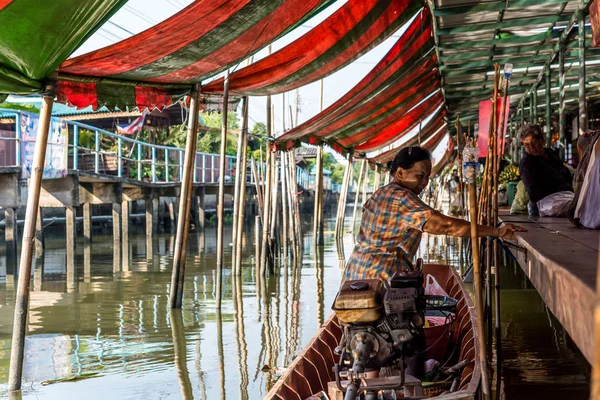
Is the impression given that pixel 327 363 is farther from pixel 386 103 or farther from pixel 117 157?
pixel 117 157

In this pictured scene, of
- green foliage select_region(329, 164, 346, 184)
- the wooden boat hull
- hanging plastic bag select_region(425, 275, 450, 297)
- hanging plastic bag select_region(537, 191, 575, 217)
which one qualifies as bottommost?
the wooden boat hull

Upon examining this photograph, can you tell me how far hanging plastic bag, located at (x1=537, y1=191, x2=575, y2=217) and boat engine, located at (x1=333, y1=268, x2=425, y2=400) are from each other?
2934 mm

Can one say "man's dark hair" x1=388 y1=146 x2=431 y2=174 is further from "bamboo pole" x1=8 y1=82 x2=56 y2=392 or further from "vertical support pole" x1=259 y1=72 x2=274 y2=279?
"vertical support pole" x1=259 y1=72 x2=274 y2=279

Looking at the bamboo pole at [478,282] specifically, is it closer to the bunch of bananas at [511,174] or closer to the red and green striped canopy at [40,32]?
the red and green striped canopy at [40,32]

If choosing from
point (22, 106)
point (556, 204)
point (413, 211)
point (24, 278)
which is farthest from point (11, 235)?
point (413, 211)

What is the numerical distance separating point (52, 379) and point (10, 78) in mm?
2159

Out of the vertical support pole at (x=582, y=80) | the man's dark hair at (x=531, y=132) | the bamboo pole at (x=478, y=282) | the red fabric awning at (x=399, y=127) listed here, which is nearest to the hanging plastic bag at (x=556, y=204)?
the man's dark hair at (x=531, y=132)

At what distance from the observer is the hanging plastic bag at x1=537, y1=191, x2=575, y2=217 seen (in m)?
5.80

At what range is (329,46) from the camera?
7016mm

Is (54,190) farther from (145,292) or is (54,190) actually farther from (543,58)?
(543,58)

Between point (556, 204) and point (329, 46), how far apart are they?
8.24 feet

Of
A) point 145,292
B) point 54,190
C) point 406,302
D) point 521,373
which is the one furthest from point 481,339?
point 54,190

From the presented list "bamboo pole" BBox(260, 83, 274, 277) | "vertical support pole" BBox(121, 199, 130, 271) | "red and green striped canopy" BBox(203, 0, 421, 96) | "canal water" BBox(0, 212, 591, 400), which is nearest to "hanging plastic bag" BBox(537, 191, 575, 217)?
"canal water" BBox(0, 212, 591, 400)

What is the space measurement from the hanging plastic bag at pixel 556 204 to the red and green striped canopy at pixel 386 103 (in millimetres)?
2316
